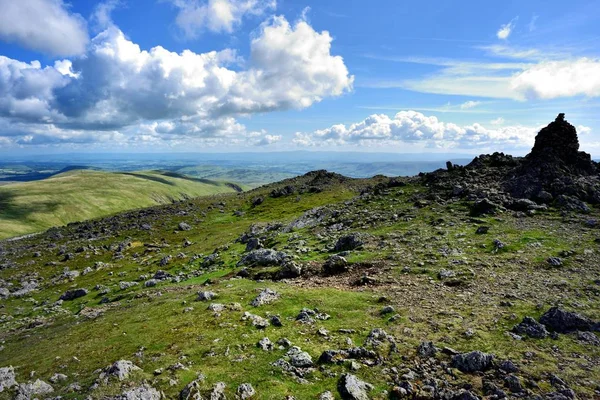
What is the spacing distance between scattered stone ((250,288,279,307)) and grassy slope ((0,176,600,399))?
676 millimetres

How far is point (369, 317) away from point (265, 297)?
933cm

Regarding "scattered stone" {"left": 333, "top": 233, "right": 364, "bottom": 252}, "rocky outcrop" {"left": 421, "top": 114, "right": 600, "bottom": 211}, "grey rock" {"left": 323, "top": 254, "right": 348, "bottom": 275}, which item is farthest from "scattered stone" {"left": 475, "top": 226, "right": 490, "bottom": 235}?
"grey rock" {"left": 323, "top": 254, "right": 348, "bottom": 275}

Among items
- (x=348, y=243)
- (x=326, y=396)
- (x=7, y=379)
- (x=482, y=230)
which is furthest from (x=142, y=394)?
(x=482, y=230)

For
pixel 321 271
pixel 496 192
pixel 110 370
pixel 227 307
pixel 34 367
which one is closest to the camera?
pixel 110 370

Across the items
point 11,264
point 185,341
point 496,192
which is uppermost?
point 496,192

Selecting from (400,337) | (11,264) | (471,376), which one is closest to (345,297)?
(400,337)

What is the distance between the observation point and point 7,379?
21234 millimetres

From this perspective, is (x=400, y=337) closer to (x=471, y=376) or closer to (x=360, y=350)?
(x=360, y=350)

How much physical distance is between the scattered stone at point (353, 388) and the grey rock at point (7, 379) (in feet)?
66.6

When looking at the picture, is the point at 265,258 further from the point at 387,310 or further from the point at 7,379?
the point at 7,379

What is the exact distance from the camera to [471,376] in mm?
17484

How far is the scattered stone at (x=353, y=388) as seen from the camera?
16453 mm

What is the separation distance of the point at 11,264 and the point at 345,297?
322ft

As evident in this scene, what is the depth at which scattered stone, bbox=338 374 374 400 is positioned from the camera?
54.0 feet
